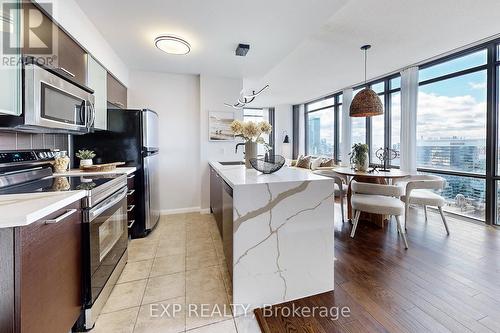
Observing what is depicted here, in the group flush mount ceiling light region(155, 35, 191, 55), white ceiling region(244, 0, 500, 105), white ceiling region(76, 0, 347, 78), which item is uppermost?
white ceiling region(244, 0, 500, 105)

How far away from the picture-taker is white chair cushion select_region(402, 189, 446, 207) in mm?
2811

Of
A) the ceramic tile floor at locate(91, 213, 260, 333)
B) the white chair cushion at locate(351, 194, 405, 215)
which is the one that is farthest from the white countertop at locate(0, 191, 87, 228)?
the white chair cushion at locate(351, 194, 405, 215)

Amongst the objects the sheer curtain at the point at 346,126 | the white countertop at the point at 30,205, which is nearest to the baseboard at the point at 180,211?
the white countertop at the point at 30,205

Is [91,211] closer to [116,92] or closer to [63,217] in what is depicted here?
[63,217]

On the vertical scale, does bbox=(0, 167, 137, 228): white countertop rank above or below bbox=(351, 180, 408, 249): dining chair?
above

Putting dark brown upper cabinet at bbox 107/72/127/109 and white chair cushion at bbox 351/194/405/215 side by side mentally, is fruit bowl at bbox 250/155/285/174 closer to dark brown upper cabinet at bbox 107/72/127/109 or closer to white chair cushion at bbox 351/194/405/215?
white chair cushion at bbox 351/194/405/215

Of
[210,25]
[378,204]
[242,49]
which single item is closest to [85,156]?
[210,25]

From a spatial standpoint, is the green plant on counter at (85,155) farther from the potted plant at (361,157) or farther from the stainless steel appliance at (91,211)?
the potted plant at (361,157)

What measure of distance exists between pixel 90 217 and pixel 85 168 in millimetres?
1089

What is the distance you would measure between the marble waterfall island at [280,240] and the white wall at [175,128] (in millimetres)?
2523

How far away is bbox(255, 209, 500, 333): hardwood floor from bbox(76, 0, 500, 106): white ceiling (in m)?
2.43

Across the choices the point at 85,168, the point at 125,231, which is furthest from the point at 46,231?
the point at 85,168

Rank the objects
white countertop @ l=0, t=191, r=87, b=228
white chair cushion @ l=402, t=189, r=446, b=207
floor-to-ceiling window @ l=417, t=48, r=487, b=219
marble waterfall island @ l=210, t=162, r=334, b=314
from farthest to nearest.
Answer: floor-to-ceiling window @ l=417, t=48, r=487, b=219
white chair cushion @ l=402, t=189, r=446, b=207
marble waterfall island @ l=210, t=162, r=334, b=314
white countertop @ l=0, t=191, r=87, b=228

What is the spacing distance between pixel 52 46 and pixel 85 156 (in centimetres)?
119
